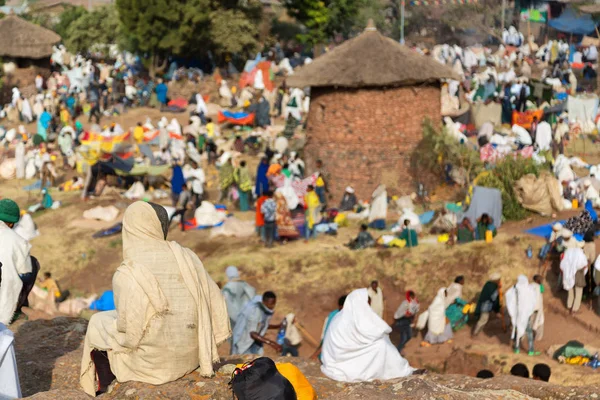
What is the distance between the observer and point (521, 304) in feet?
35.8

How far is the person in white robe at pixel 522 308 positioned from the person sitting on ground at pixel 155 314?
6177mm

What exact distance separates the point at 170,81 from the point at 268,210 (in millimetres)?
15623

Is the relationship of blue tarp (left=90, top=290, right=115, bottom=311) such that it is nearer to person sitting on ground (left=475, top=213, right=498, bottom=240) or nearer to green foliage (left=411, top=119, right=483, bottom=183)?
person sitting on ground (left=475, top=213, right=498, bottom=240)

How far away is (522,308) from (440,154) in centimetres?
638

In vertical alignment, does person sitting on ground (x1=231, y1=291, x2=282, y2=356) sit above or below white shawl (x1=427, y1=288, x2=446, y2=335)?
above

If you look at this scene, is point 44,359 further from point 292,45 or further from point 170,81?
point 292,45

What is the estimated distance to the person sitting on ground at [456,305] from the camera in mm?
11711

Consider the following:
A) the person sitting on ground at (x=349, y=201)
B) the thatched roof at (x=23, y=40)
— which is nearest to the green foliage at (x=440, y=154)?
the person sitting on ground at (x=349, y=201)

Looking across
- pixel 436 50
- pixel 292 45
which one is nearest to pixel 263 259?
pixel 436 50

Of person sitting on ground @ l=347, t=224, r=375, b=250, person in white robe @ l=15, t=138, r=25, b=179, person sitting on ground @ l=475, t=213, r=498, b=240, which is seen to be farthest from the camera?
person in white robe @ l=15, t=138, r=25, b=179

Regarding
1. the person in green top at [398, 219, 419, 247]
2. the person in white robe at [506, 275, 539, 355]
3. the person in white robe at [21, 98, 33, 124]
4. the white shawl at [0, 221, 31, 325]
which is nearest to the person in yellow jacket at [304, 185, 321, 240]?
the person in green top at [398, 219, 419, 247]

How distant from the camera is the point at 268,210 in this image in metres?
14.5

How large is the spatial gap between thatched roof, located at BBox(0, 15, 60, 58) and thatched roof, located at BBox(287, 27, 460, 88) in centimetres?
1545

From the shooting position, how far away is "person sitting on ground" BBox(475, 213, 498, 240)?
14.0 metres
